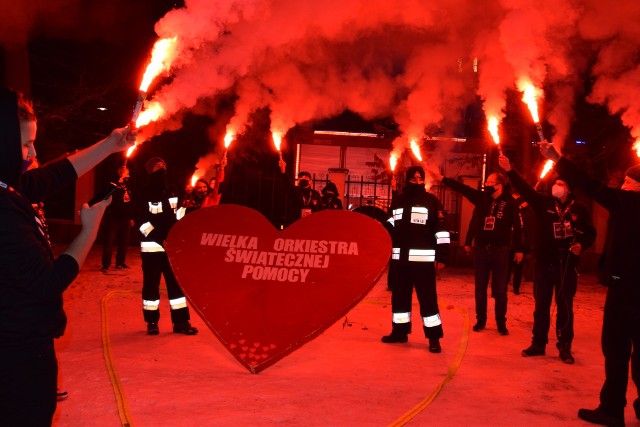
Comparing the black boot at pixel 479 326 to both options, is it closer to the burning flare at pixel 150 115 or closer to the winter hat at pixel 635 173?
the winter hat at pixel 635 173

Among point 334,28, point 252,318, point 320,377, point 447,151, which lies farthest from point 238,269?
point 447,151

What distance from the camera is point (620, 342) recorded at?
15.8ft

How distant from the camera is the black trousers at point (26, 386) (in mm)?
2449

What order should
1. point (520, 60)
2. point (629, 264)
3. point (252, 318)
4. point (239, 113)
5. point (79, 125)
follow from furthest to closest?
point (79, 125) → point (239, 113) → point (520, 60) → point (252, 318) → point (629, 264)

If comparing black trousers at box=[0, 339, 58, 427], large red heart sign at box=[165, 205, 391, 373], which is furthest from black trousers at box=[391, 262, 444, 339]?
black trousers at box=[0, 339, 58, 427]

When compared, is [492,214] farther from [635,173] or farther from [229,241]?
[229,241]

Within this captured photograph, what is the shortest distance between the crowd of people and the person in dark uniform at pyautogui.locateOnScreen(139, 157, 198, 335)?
1 cm

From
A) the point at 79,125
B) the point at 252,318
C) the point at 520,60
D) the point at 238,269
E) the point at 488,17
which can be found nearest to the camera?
the point at 252,318

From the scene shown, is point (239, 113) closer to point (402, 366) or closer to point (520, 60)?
point (520, 60)

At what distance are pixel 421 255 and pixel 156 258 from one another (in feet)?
11.2

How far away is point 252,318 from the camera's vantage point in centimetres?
627

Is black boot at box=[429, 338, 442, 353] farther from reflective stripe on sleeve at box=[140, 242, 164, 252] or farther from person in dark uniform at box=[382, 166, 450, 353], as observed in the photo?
reflective stripe on sleeve at box=[140, 242, 164, 252]

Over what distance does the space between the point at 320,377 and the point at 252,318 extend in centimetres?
102

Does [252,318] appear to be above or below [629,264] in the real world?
below
